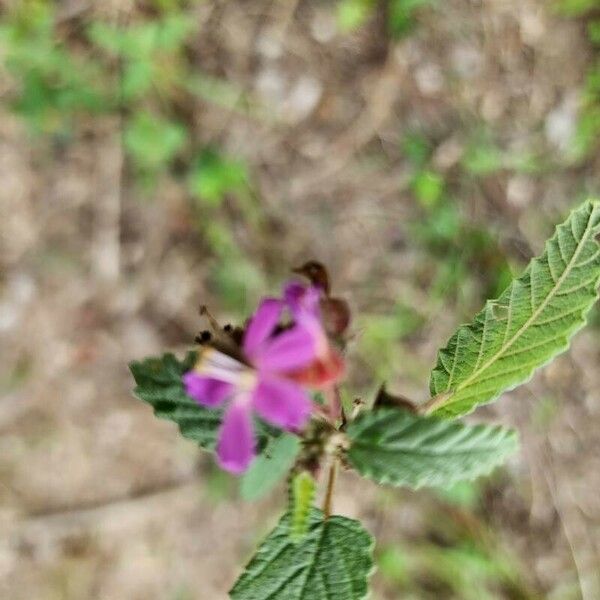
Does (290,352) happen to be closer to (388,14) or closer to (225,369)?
(225,369)

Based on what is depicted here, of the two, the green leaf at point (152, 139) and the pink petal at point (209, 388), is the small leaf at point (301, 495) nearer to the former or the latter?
the pink petal at point (209, 388)

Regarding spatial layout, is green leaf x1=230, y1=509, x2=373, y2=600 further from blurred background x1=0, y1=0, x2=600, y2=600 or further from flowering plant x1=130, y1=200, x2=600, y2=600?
blurred background x1=0, y1=0, x2=600, y2=600

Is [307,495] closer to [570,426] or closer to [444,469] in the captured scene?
[444,469]

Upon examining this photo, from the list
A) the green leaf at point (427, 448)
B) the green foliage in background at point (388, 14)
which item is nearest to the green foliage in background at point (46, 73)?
the green foliage in background at point (388, 14)

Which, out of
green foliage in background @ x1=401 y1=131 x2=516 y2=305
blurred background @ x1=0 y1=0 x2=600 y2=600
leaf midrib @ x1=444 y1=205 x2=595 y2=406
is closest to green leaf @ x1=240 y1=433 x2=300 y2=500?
leaf midrib @ x1=444 y1=205 x2=595 y2=406

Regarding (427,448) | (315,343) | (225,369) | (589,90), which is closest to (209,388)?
(225,369)

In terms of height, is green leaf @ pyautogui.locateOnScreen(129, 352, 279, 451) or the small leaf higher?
green leaf @ pyautogui.locateOnScreen(129, 352, 279, 451)
